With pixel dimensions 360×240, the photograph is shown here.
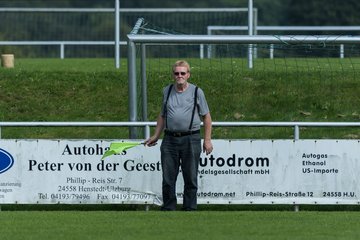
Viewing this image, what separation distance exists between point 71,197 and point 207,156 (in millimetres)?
1752

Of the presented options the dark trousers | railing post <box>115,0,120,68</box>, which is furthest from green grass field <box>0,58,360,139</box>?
the dark trousers

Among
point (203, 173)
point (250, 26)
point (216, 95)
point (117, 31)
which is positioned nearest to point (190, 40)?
point (203, 173)

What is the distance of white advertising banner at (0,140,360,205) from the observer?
52.3 feet

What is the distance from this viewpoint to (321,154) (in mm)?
15938

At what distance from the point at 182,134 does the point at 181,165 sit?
42 cm

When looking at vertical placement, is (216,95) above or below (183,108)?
below

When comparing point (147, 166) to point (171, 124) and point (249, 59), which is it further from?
point (249, 59)
